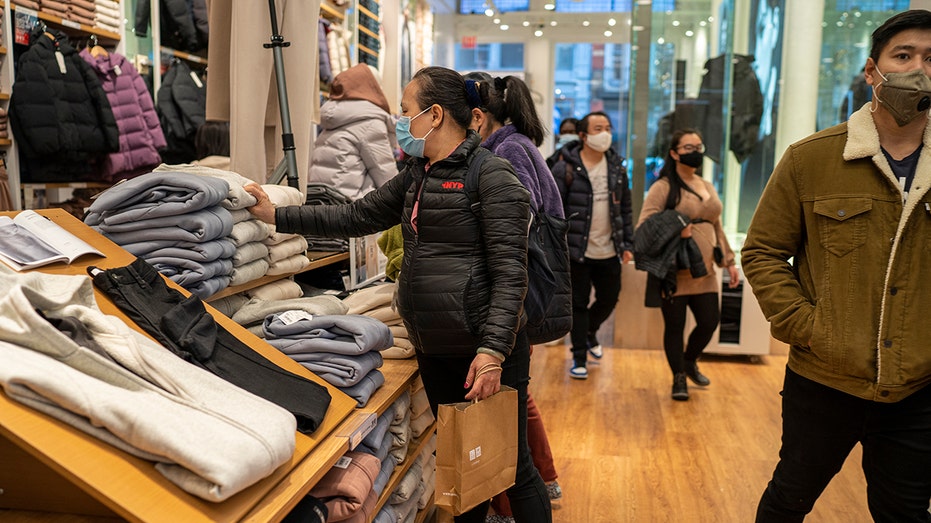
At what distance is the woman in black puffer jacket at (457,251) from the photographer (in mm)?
2068

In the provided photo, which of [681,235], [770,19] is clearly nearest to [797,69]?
[770,19]

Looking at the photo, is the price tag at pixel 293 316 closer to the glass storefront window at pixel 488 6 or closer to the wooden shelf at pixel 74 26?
the wooden shelf at pixel 74 26

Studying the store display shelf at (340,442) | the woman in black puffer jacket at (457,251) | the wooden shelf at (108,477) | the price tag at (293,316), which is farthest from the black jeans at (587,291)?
the wooden shelf at (108,477)

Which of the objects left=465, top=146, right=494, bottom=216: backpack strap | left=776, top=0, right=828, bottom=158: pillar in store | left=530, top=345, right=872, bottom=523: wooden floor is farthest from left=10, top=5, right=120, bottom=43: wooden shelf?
left=776, top=0, right=828, bottom=158: pillar in store

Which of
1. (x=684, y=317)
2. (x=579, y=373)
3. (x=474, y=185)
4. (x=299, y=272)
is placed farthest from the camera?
(x=579, y=373)

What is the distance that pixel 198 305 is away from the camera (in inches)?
72.7

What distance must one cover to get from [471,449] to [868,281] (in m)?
1.01

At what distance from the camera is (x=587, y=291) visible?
5312 millimetres

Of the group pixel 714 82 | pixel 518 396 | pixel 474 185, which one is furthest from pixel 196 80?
pixel 518 396

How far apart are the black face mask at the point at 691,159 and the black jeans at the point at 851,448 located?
274 cm

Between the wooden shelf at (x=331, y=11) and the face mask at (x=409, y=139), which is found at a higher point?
the wooden shelf at (x=331, y=11)

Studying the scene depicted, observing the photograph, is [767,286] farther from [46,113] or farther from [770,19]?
[770,19]

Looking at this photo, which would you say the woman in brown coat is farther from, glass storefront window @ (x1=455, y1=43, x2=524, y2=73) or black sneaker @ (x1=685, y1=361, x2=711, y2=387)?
glass storefront window @ (x1=455, y1=43, x2=524, y2=73)

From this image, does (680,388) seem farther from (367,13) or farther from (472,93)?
(367,13)
